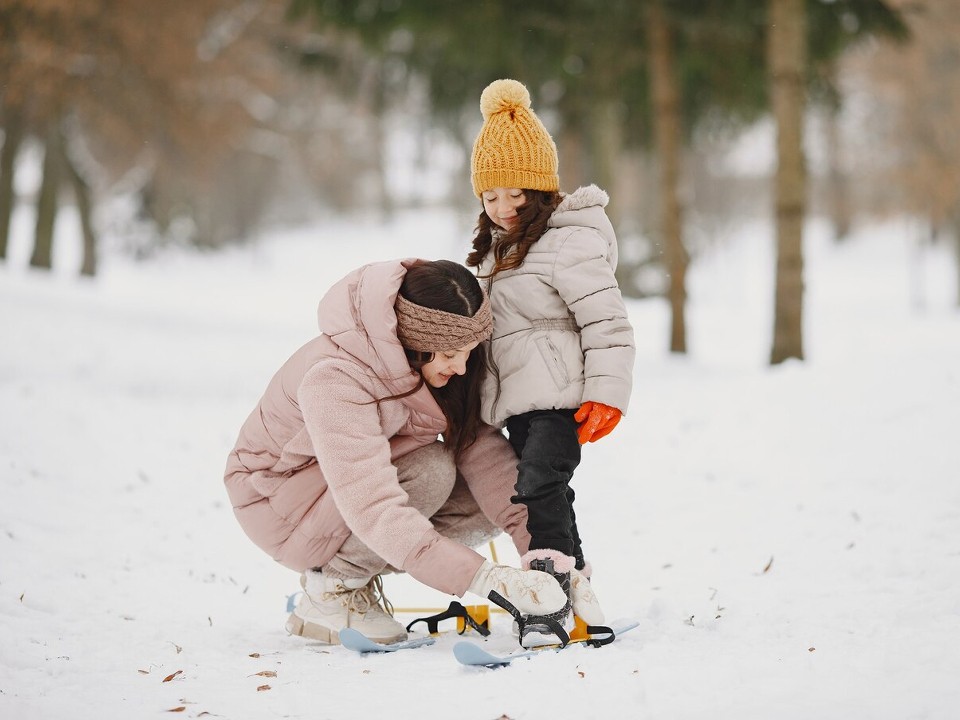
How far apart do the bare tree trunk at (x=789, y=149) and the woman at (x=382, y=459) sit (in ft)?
16.8

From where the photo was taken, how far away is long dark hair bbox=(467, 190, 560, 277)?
3.09m

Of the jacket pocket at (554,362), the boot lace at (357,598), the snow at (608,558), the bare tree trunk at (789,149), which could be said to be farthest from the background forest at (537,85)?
the boot lace at (357,598)

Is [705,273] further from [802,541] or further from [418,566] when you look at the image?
[418,566]

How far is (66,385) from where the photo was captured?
7012 mm

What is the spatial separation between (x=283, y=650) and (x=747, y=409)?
12.8 feet

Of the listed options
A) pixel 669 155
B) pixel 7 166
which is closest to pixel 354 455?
pixel 669 155

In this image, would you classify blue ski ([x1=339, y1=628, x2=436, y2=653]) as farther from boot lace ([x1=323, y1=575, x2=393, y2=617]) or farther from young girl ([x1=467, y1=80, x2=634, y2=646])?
young girl ([x1=467, y1=80, x2=634, y2=646])

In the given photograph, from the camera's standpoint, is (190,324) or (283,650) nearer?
(283,650)

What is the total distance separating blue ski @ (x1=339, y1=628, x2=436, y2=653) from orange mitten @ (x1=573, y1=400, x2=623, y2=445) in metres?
0.78

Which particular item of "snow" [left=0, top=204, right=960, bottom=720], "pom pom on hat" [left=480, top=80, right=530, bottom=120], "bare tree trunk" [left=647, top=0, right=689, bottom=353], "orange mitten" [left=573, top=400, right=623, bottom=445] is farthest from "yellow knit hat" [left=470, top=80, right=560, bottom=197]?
"bare tree trunk" [left=647, top=0, right=689, bottom=353]

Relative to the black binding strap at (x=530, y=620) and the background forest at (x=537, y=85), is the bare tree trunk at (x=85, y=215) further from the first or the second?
the black binding strap at (x=530, y=620)

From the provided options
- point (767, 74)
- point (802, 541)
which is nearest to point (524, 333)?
point (802, 541)

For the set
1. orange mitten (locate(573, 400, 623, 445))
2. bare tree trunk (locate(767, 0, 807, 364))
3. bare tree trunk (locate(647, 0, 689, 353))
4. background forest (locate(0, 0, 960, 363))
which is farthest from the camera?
bare tree trunk (locate(647, 0, 689, 353))

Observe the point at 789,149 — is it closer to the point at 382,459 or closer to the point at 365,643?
the point at 382,459
